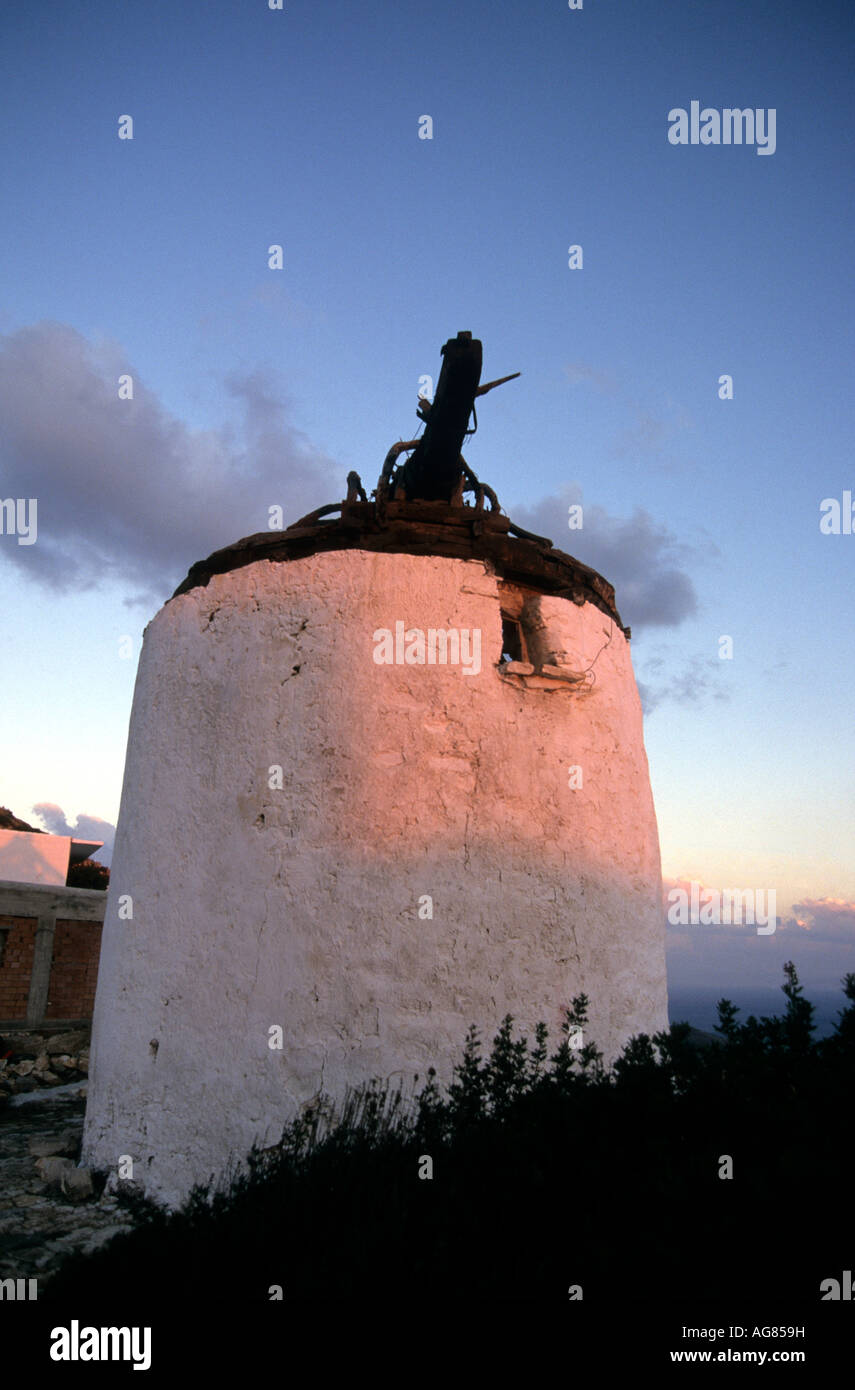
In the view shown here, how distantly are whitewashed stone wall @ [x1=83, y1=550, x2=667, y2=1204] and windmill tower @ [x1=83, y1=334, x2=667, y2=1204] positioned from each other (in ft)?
0.06

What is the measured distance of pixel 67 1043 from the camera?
12594mm

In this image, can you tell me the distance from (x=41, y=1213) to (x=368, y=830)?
3494 millimetres

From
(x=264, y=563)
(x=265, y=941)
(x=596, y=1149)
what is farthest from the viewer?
(x=264, y=563)

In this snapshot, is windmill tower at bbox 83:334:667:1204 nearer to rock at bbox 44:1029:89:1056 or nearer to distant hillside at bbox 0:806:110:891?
rock at bbox 44:1029:89:1056

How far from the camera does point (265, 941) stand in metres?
5.57

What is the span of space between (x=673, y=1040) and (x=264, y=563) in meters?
4.61

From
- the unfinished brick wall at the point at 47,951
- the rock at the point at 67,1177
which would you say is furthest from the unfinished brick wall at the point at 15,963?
the rock at the point at 67,1177

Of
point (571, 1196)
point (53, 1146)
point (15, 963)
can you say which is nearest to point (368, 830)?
point (571, 1196)

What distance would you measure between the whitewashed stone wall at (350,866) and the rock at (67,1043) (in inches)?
271

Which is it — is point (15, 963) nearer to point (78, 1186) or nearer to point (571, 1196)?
point (78, 1186)

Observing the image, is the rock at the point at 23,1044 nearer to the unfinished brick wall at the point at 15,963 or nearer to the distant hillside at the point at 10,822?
the unfinished brick wall at the point at 15,963

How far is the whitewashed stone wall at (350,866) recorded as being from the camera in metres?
5.34

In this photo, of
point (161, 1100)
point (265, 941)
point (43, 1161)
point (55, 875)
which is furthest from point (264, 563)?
point (55, 875)
